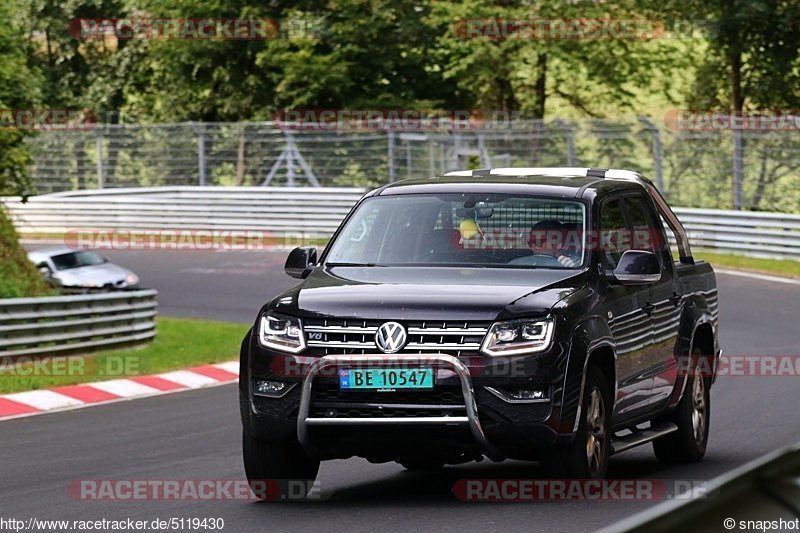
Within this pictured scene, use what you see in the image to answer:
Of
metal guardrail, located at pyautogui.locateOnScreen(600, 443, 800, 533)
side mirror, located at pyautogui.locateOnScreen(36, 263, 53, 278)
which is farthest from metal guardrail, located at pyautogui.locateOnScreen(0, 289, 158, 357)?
metal guardrail, located at pyautogui.locateOnScreen(600, 443, 800, 533)

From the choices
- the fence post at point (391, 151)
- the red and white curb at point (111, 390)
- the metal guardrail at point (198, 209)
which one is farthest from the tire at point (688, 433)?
the fence post at point (391, 151)

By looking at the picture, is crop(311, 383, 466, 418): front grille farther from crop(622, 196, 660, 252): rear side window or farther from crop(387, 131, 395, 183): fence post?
crop(387, 131, 395, 183): fence post

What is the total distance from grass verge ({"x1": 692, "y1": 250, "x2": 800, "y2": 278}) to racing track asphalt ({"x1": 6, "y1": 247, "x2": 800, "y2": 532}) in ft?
27.0

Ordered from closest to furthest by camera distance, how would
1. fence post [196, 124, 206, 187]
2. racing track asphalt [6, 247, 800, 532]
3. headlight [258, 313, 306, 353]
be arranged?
1. racing track asphalt [6, 247, 800, 532]
2. headlight [258, 313, 306, 353]
3. fence post [196, 124, 206, 187]

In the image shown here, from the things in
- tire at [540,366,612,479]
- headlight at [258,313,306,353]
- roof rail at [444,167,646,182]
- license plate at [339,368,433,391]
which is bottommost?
tire at [540,366,612,479]

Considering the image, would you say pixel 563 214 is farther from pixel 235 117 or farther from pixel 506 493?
pixel 235 117

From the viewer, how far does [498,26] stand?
154 ft

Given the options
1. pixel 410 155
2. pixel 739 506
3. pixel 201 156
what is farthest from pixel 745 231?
pixel 739 506

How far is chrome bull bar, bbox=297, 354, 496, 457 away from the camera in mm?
8078

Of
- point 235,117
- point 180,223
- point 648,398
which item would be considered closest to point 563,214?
point 648,398

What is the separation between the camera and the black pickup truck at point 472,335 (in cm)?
815

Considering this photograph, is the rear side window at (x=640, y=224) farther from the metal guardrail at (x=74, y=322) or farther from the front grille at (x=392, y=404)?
the metal guardrail at (x=74, y=322)

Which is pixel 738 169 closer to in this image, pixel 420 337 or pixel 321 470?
pixel 321 470

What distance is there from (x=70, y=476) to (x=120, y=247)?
87.9 ft
